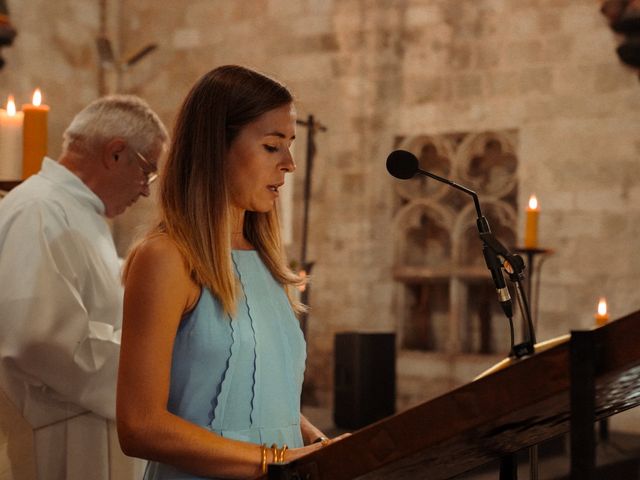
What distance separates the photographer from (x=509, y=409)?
958 millimetres

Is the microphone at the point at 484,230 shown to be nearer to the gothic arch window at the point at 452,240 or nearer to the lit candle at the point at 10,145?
the lit candle at the point at 10,145

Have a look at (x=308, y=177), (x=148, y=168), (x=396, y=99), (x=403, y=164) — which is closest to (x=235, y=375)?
(x=403, y=164)

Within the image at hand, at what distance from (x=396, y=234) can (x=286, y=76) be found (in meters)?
1.48

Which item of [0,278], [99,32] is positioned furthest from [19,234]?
[99,32]

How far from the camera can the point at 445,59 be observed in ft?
21.0

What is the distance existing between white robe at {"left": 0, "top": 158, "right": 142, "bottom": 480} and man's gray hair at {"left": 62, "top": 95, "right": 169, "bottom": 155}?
4.7 inches

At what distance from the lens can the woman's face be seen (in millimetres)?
1601

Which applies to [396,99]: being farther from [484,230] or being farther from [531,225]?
[484,230]

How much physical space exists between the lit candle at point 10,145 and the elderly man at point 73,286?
0.19 ft

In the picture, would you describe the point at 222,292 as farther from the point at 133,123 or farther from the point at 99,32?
the point at 99,32

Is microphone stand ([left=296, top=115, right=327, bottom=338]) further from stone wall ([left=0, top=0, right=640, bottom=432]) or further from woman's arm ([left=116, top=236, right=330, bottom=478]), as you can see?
woman's arm ([left=116, top=236, right=330, bottom=478])

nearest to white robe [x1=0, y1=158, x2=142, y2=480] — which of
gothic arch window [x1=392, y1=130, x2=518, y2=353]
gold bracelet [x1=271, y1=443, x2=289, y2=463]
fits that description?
gold bracelet [x1=271, y1=443, x2=289, y2=463]

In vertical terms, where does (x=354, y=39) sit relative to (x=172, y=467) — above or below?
above

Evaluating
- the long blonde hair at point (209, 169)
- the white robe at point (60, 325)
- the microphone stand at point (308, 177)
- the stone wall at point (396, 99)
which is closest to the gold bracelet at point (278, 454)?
the long blonde hair at point (209, 169)
